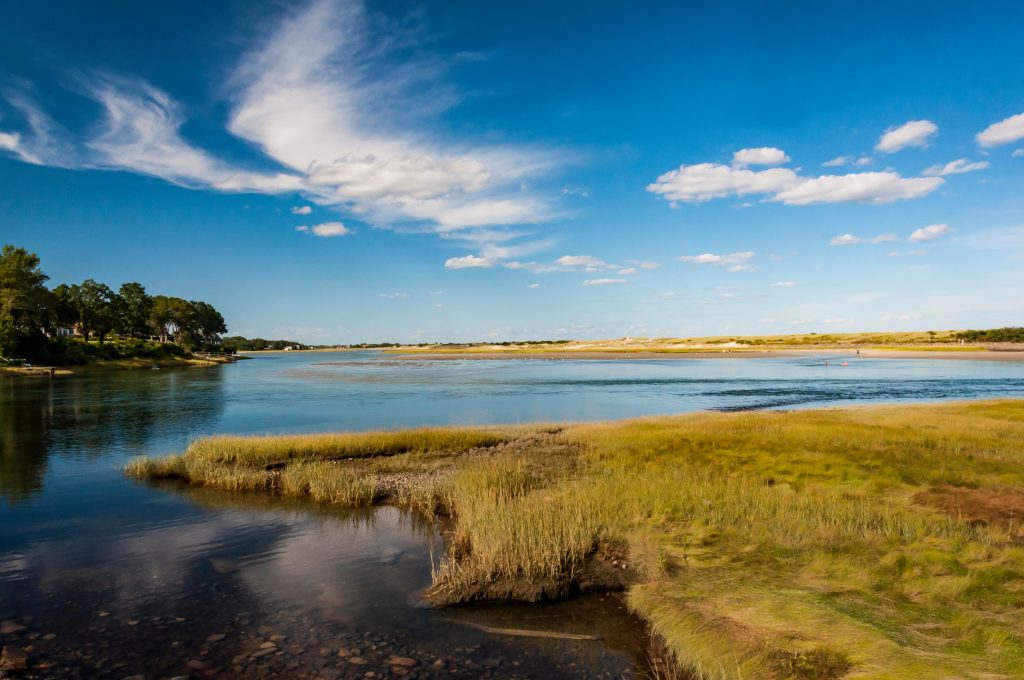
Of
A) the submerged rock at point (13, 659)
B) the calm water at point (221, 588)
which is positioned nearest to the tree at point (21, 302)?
the calm water at point (221, 588)

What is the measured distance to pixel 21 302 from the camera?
326 feet

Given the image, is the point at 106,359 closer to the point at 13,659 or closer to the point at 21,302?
the point at 21,302

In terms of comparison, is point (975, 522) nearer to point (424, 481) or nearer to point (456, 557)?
point (456, 557)

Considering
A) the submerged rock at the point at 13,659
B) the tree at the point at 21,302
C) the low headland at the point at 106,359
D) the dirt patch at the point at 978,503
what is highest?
the tree at the point at 21,302

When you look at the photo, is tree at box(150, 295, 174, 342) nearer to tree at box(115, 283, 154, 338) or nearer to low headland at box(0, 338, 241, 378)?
tree at box(115, 283, 154, 338)

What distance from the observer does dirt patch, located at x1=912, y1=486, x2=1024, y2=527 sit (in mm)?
14219

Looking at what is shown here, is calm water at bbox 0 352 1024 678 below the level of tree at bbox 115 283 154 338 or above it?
below

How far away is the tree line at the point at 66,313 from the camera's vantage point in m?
99.4

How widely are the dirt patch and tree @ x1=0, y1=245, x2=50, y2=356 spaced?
119280 millimetres

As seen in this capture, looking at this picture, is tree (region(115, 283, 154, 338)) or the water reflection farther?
tree (region(115, 283, 154, 338))

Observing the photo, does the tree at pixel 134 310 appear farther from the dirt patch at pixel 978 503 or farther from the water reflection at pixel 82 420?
the dirt patch at pixel 978 503

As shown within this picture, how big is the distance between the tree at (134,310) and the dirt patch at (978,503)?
182554 mm

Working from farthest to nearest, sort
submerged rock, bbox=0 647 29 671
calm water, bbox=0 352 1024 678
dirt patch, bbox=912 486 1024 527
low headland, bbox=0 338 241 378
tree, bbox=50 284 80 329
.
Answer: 1. tree, bbox=50 284 80 329
2. low headland, bbox=0 338 241 378
3. dirt patch, bbox=912 486 1024 527
4. calm water, bbox=0 352 1024 678
5. submerged rock, bbox=0 647 29 671

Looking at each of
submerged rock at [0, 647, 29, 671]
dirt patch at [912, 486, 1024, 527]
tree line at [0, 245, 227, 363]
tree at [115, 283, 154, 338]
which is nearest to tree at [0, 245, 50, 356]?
tree line at [0, 245, 227, 363]
